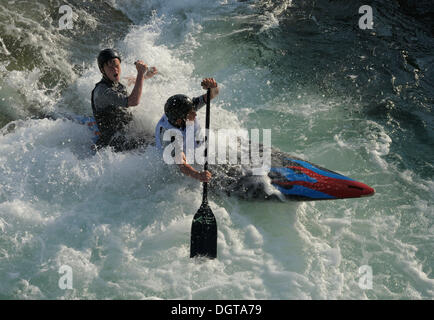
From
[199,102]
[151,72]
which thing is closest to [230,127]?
[199,102]

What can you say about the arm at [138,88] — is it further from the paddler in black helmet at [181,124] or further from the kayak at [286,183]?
the kayak at [286,183]

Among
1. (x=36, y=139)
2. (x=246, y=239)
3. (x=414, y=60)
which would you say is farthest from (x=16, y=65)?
(x=414, y=60)

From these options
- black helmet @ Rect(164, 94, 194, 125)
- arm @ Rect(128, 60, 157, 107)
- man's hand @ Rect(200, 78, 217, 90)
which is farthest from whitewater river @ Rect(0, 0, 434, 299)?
man's hand @ Rect(200, 78, 217, 90)

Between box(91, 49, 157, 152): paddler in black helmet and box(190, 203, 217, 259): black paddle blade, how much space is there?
1.41 m

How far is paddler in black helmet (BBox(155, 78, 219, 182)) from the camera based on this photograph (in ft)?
15.1

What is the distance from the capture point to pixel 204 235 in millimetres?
4441

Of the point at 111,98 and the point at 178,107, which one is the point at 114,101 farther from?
the point at 178,107

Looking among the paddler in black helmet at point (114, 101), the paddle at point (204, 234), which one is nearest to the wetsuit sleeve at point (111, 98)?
the paddler in black helmet at point (114, 101)

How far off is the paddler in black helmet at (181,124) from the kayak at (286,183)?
1.65ft

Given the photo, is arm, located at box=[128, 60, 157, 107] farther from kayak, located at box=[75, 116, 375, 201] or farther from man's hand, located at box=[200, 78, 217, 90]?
kayak, located at box=[75, 116, 375, 201]

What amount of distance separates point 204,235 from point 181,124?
3.99 ft

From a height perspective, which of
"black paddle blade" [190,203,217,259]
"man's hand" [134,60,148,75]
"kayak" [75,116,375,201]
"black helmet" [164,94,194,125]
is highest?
"man's hand" [134,60,148,75]

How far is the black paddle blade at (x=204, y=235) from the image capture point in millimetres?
4377
